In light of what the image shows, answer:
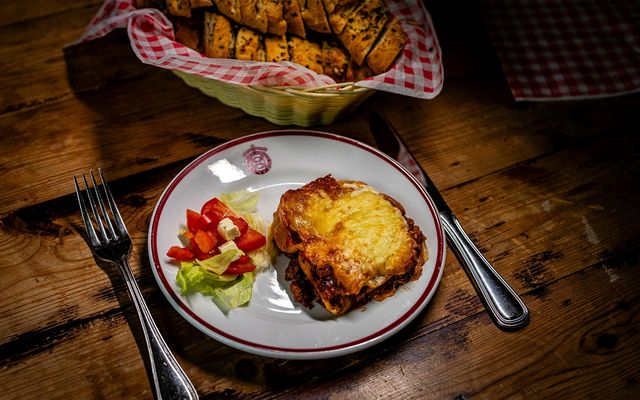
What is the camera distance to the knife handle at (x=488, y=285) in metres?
2.18

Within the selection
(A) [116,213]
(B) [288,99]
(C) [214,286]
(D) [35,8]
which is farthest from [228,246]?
(D) [35,8]

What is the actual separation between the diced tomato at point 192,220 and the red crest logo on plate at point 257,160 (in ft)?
1.27

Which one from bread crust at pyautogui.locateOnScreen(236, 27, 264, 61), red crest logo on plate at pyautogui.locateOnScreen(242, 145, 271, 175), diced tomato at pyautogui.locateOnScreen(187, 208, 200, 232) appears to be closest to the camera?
diced tomato at pyautogui.locateOnScreen(187, 208, 200, 232)

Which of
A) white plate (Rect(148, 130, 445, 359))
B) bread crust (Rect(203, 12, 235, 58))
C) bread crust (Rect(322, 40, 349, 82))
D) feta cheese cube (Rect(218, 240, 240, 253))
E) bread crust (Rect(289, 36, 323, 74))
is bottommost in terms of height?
white plate (Rect(148, 130, 445, 359))

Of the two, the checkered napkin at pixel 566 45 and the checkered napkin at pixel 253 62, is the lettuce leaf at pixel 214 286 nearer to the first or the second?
the checkered napkin at pixel 253 62

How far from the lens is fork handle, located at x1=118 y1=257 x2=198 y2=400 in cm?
178

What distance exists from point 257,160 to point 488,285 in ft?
3.78

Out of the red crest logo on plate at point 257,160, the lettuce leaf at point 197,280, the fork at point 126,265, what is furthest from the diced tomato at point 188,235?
the red crest logo on plate at point 257,160

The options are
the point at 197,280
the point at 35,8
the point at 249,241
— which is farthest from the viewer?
the point at 35,8

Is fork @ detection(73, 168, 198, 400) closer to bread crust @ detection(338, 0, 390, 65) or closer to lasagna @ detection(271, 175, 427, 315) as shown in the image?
lasagna @ detection(271, 175, 427, 315)

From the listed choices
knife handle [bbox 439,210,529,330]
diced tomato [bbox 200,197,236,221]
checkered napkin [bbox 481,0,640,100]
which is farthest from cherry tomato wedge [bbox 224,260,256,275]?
checkered napkin [bbox 481,0,640,100]

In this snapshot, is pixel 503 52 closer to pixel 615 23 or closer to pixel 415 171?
pixel 615 23

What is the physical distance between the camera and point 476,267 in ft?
7.47

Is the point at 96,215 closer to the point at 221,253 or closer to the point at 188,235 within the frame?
the point at 188,235
